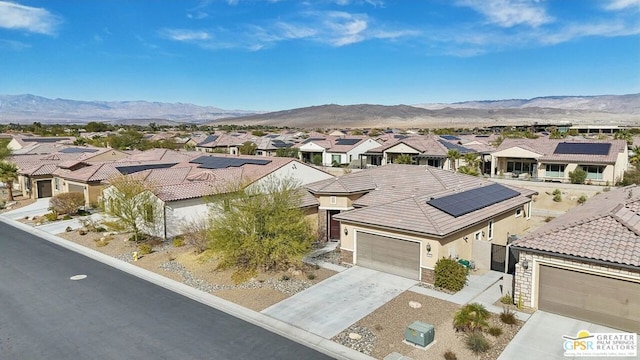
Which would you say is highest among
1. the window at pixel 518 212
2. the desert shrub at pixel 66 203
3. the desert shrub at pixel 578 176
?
the desert shrub at pixel 578 176

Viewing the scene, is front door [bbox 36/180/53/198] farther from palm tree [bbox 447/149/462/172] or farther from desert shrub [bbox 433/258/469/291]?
palm tree [bbox 447/149/462/172]

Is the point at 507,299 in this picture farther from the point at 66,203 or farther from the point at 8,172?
the point at 8,172

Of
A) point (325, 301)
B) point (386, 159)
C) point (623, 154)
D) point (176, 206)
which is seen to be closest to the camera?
point (325, 301)

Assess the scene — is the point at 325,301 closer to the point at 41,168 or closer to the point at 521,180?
the point at 521,180

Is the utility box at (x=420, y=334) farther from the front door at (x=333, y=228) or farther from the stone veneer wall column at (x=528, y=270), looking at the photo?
the front door at (x=333, y=228)

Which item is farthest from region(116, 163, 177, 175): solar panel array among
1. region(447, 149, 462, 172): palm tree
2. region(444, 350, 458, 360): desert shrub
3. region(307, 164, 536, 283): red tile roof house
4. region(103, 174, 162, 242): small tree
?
region(444, 350, 458, 360): desert shrub

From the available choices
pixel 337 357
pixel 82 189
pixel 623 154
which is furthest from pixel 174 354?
pixel 623 154

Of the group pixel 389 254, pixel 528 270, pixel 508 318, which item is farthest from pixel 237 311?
pixel 528 270

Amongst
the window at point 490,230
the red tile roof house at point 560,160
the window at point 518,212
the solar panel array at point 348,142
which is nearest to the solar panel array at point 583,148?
the red tile roof house at point 560,160
